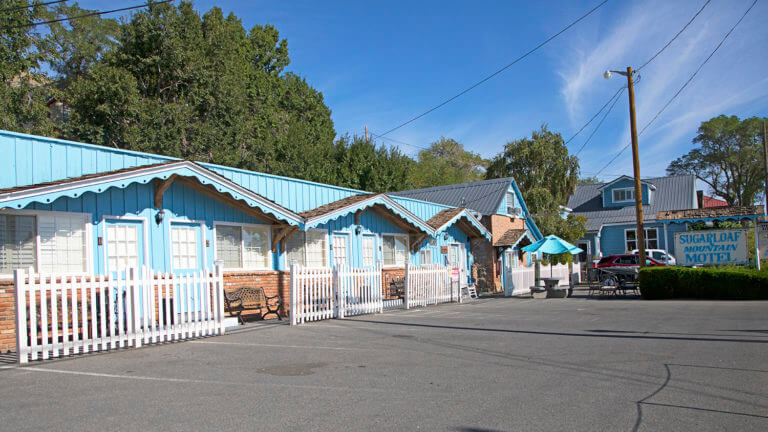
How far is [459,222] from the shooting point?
23.8 m

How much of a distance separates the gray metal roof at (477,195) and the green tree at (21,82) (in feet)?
64.0

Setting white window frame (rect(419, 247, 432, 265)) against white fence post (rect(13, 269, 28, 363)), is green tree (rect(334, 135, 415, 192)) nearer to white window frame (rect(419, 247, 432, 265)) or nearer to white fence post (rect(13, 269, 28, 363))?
white window frame (rect(419, 247, 432, 265))

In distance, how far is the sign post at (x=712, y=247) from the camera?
21609 millimetres

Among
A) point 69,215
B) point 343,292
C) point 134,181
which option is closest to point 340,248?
point 343,292

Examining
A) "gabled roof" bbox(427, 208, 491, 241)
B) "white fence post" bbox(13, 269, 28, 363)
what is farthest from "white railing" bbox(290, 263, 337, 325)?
"gabled roof" bbox(427, 208, 491, 241)

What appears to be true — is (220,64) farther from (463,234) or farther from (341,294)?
(341,294)

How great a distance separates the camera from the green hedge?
62.3 ft

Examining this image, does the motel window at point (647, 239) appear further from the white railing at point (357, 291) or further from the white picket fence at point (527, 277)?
the white railing at point (357, 291)

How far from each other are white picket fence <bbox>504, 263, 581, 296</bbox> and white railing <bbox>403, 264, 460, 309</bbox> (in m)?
4.37

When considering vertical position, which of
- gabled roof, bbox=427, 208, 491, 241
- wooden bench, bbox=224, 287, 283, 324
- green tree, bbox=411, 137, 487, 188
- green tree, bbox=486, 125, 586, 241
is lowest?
wooden bench, bbox=224, 287, 283, 324

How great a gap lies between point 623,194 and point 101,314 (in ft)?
132

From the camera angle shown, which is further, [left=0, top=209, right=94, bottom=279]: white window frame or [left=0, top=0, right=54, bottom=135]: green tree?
[left=0, top=0, right=54, bottom=135]: green tree

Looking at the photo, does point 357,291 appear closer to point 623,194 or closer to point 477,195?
point 477,195

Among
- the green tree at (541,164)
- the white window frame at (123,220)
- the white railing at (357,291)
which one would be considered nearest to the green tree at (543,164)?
the green tree at (541,164)
